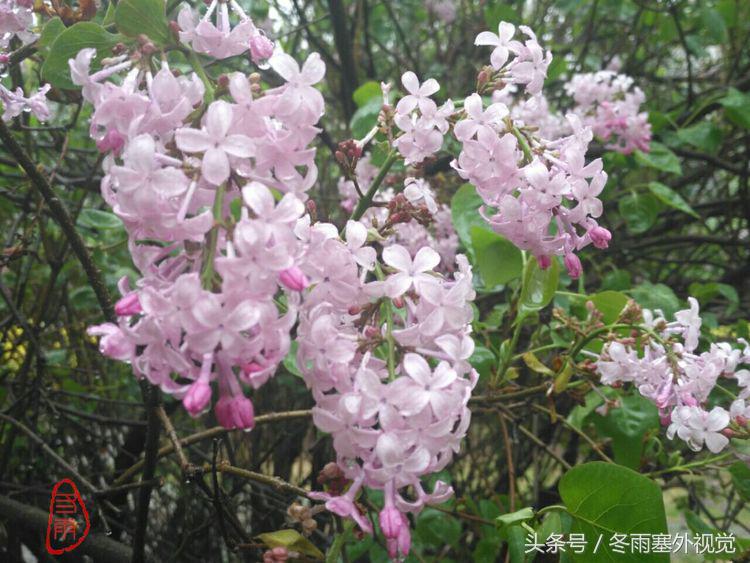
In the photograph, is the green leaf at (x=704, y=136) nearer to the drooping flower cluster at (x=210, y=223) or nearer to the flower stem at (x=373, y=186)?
the flower stem at (x=373, y=186)

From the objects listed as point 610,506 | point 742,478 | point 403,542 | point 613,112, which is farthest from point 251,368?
point 613,112

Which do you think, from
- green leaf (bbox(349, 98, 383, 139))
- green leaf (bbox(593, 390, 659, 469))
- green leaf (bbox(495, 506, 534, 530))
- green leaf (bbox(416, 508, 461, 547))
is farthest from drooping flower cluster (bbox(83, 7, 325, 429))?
green leaf (bbox(416, 508, 461, 547))

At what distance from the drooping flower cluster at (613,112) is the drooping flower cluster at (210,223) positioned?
1.85m

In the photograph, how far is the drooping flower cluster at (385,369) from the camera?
2.37 feet

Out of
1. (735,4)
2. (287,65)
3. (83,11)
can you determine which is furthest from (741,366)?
(735,4)

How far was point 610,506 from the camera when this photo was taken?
3.57 feet

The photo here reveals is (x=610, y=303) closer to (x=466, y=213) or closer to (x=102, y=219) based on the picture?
(x=466, y=213)

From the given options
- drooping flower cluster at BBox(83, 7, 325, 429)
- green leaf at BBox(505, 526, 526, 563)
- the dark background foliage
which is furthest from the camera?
the dark background foliage

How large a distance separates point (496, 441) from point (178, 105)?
8.45ft

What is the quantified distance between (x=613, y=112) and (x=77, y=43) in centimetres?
211

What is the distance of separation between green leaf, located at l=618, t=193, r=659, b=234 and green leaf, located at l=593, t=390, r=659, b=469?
1.06m

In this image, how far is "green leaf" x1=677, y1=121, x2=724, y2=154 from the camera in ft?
8.37

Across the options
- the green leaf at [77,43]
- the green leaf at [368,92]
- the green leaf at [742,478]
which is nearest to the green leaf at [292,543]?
the green leaf at [77,43]

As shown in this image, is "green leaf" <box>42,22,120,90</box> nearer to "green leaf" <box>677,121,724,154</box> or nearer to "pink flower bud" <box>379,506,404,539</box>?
"pink flower bud" <box>379,506,404,539</box>
